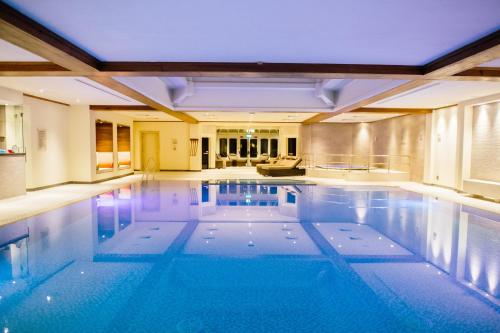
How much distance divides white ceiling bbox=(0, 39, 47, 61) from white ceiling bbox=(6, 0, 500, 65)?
0.92m

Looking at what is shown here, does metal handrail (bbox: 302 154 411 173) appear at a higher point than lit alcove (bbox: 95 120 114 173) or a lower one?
lower

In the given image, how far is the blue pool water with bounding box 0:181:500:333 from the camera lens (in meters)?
2.60

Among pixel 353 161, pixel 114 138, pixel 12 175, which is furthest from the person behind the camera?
pixel 353 161

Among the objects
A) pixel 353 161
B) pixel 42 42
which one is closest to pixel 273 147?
pixel 353 161

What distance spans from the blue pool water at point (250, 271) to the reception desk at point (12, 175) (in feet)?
7.11

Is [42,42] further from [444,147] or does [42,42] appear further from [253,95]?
[444,147]

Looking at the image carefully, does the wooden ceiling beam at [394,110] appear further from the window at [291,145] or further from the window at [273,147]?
the window at [273,147]

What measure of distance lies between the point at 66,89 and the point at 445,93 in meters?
9.48

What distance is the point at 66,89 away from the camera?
793 cm

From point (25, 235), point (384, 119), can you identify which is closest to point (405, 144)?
point (384, 119)

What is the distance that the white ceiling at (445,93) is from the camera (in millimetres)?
6996

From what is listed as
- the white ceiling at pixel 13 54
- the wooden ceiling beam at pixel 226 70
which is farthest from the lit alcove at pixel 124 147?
the white ceiling at pixel 13 54

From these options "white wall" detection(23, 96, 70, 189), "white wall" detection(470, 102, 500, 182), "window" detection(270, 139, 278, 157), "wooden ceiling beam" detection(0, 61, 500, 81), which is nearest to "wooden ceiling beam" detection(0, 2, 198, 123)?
"wooden ceiling beam" detection(0, 61, 500, 81)

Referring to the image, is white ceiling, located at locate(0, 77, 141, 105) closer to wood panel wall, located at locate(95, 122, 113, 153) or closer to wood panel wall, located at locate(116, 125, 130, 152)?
wood panel wall, located at locate(95, 122, 113, 153)
